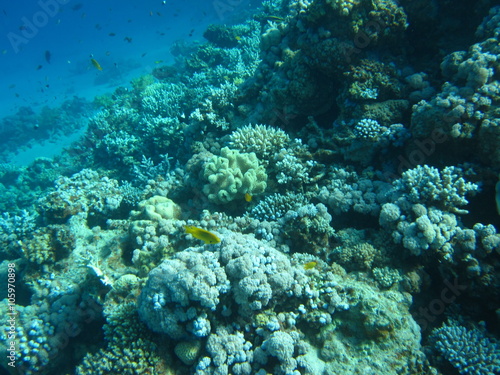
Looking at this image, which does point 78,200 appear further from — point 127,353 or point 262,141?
point 262,141

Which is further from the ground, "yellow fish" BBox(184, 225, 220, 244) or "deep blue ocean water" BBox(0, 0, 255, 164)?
"deep blue ocean water" BBox(0, 0, 255, 164)

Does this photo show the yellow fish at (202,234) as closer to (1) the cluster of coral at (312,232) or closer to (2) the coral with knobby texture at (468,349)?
(1) the cluster of coral at (312,232)

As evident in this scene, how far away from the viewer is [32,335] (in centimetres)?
415

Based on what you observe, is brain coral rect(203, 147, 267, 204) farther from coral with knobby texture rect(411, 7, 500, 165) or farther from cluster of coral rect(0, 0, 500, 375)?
coral with knobby texture rect(411, 7, 500, 165)

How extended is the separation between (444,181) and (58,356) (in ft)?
21.9

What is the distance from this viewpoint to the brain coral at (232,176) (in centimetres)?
505

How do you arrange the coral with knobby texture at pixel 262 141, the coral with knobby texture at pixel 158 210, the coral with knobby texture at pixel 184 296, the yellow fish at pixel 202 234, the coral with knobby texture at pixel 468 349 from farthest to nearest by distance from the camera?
1. the coral with knobby texture at pixel 262 141
2. the coral with knobby texture at pixel 158 210
3. the yellow fish at pixel 202 234
4. the coral with knobby texture at pixel 184 296
5. the coral with knobby texture at pixel 468 349

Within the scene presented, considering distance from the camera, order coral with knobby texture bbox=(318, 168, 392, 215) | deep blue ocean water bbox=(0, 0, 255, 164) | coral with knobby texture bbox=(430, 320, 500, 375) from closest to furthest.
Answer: coral with knobby texture bbox=(430, 320, 500, 375) → coral with knobby texture bbox=(318, 168, 392, 215) → deep blue ocean water bbox=(0, 0, 255, 164)

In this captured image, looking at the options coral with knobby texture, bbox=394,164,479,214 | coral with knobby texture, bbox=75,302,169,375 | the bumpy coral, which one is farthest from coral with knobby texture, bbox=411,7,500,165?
the bumpy coral

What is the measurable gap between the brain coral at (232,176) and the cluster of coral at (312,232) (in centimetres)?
3

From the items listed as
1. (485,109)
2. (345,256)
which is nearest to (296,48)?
(485,109)

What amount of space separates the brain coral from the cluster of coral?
33mm

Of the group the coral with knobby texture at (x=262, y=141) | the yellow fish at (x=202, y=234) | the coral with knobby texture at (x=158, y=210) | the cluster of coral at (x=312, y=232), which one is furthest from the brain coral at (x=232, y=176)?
the yellow fish at (x=202, y=234)

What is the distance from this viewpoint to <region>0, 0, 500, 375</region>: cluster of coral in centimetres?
308
